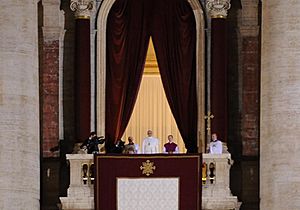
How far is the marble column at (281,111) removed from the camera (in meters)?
23.2

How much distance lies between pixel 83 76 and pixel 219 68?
3012 millimetres

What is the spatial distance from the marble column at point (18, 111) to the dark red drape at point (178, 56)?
16.5 feet

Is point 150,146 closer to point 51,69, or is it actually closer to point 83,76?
point 83,76

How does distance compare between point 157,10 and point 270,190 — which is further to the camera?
point 157,10

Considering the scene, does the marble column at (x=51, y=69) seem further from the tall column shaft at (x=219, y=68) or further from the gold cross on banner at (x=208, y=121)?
the tall column shaft at (x=219, y=68)

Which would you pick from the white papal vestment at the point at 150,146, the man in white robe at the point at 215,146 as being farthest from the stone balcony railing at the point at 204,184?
the white papal vestment at the point at 150,146

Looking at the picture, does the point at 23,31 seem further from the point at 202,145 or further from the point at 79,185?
the point at 202,145

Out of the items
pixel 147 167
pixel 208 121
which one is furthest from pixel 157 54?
pixel 147 167

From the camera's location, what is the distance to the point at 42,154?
27.7m

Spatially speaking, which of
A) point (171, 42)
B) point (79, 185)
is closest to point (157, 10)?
point (171, 42)

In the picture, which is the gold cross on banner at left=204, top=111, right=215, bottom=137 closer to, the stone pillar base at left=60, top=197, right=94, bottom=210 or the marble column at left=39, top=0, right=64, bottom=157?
the marble column at left=39, top=0, right=64, bottom=157

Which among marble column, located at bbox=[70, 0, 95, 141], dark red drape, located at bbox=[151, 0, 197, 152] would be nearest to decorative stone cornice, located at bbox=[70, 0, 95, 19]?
marble column, located at bbox=[70, 0, 95, 141]

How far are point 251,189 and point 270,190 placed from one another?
437 cm

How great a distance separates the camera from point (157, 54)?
2814 cm
